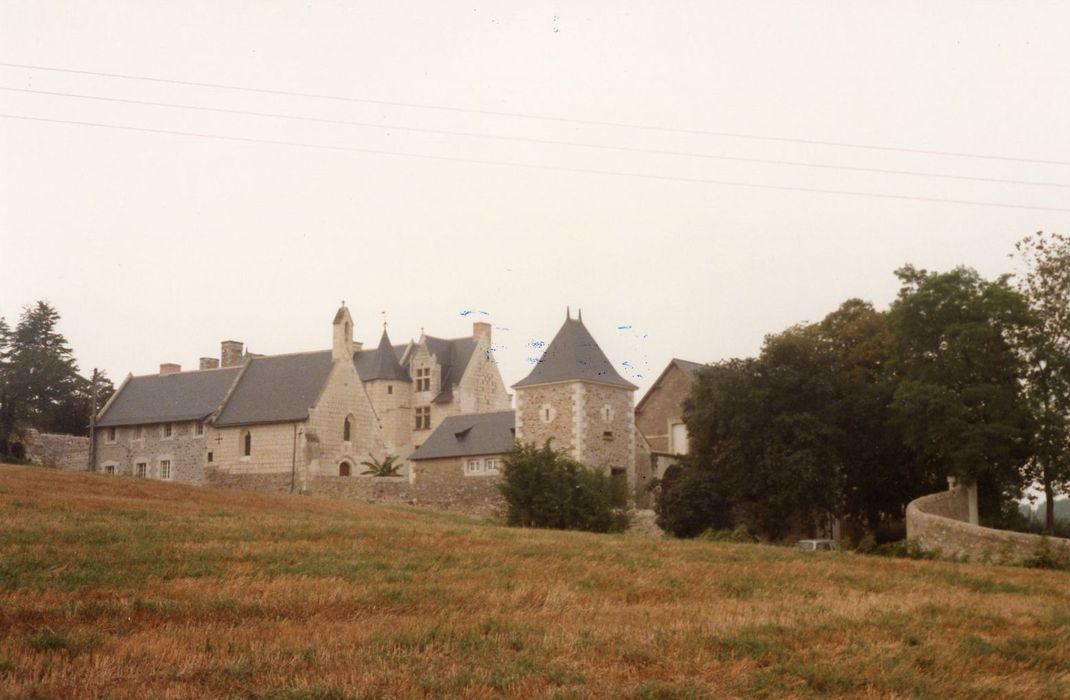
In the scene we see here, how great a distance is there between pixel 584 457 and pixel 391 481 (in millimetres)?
9496

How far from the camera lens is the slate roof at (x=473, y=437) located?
5138 centimetres

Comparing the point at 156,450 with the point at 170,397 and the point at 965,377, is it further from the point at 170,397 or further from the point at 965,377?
the point at 965,377

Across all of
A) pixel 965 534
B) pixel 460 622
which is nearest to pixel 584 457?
pixel 965 534

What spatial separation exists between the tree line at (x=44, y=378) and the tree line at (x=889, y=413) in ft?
124

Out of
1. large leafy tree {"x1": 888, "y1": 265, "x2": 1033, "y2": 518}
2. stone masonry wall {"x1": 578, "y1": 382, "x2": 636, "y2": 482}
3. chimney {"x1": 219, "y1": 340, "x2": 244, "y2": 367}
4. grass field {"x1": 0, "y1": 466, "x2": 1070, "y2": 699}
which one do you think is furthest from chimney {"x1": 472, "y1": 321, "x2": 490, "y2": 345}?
grass field {"x1": 0, "y1": 466, "x2": 1070, "y2": 699}

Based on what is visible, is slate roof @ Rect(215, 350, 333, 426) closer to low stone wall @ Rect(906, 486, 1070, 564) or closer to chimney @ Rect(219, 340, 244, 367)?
chimney @ Rect(219, 340, 244, 367)

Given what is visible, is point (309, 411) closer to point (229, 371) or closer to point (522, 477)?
point (229, 371)

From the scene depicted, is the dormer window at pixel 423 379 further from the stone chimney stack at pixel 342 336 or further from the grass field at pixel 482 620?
the grass field at pixel 482 620

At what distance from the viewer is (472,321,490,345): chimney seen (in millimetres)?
74438

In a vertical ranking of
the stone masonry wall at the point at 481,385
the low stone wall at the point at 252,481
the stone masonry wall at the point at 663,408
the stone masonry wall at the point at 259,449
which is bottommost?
the low stone wall at the point at 252,481

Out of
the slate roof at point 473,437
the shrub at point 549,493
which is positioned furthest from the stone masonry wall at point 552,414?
the shrub at point 549,493

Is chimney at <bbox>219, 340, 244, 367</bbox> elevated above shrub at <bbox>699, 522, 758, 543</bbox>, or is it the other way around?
chimney at <bbox>219, 340, 244, 367</bbox>

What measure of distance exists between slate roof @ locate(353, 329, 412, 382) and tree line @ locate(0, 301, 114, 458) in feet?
51.7

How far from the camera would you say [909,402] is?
37625mm
